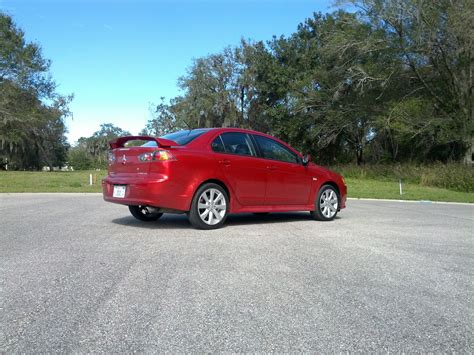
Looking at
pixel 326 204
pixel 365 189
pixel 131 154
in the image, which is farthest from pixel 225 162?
pixel 365 189

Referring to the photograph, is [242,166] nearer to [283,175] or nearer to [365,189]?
[283,175]

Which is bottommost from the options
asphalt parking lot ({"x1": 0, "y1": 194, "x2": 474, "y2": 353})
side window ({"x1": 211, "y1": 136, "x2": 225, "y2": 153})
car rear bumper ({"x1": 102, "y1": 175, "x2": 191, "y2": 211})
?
asphalt parking lot ({"x1": 0, "y1": 194, "x2": 474, "y2": 353})

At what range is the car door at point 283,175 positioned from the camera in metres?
8.41

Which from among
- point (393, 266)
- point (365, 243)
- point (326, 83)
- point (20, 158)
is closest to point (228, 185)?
point (365, 243)

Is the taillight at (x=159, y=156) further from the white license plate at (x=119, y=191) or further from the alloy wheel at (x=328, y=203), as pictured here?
the alloy wheel at (x=328, y=203)

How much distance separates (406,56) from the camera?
112 feet

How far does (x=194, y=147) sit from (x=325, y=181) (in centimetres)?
323

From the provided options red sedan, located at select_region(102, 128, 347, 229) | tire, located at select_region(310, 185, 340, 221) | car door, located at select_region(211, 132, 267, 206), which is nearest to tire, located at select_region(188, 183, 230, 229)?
red sedan, located at select_region(102, 128, 347, 229)

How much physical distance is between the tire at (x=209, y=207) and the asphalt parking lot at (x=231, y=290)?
0.25m

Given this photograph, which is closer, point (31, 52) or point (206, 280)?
point (206, 280)

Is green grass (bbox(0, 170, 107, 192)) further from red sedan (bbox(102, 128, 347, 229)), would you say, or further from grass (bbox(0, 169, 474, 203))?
red sedan (bbox(102, 128, 347, 229))

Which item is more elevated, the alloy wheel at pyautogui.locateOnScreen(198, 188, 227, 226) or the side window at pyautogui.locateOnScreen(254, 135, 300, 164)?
the side window at pyautogui.locateOnScreen(254, 135, 300, 164)

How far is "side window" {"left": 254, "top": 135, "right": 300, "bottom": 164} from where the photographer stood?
851 centimetres

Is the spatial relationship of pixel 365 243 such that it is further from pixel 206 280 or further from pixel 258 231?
pixel 206 280
